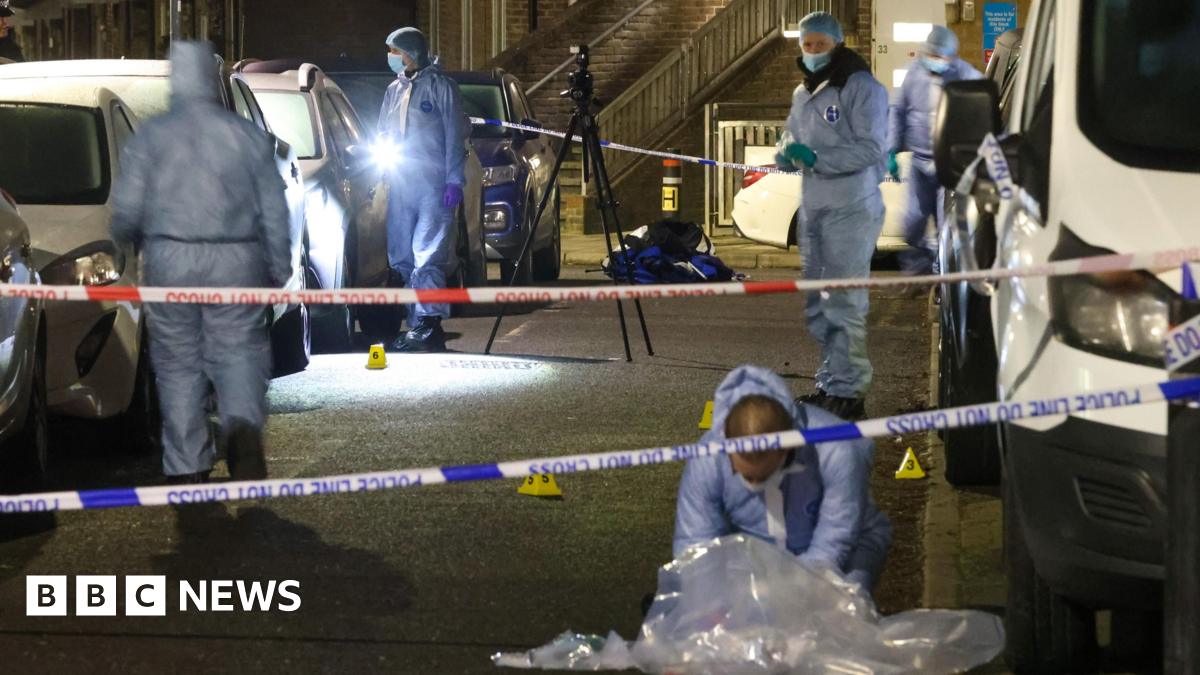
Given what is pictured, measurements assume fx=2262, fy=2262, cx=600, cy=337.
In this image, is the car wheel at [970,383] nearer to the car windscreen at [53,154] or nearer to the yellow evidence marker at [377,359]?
the car windscreen at [53,154]

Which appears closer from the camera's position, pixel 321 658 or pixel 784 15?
pixel 321 658

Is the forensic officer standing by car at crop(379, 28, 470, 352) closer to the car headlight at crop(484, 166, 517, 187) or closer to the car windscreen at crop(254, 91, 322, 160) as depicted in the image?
the car windscreen at crop(254, 91, 322, 160)

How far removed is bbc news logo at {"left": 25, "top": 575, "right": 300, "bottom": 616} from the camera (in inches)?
270

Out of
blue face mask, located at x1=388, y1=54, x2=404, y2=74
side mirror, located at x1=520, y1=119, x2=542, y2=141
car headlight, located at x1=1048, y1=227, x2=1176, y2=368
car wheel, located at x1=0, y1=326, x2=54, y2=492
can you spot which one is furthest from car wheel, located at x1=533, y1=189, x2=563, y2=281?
car headlight, located at x1=1048, y1=227, x2=1176, y2=368

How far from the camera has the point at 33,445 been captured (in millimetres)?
8594

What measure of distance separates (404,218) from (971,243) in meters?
7.48

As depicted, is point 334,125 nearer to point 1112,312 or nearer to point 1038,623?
point 1038,623

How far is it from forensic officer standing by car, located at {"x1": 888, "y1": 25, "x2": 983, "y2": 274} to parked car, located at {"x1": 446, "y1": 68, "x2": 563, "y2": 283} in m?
3.87

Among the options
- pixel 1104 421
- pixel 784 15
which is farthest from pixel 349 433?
pixel 784 15

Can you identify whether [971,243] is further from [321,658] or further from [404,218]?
[404,218]

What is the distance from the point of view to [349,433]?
10266 millimetres

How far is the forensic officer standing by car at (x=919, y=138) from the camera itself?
44.1 feet

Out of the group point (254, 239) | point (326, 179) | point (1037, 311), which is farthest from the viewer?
point (326, 179)

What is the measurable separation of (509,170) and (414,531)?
9.70 metres
